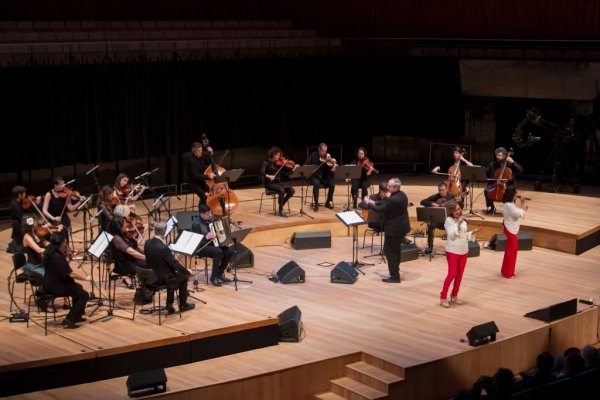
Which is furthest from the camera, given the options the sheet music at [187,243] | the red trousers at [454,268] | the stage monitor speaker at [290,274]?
the stage monitor speaker at [290,274]

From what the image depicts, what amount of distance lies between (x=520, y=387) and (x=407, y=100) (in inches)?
416

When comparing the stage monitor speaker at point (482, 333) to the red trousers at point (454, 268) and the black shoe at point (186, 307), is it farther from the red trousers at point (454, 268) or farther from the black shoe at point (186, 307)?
the black shoe at point (186, 307)

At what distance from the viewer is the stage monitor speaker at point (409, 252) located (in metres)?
12.1

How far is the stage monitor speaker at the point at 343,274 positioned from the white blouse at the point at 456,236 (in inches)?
57.0

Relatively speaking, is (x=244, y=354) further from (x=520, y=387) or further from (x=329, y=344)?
(x=520, y=387)

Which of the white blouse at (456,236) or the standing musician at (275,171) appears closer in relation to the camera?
the white blouse at (456,236)

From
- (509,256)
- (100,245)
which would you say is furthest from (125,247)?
(509,256)

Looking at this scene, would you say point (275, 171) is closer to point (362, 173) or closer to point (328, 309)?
point (362, 173)

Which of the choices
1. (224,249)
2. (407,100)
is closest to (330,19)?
(407,100)

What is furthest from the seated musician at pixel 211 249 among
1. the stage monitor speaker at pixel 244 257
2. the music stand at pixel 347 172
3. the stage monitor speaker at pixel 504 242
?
the stage monitor speaker at pixel 504 242

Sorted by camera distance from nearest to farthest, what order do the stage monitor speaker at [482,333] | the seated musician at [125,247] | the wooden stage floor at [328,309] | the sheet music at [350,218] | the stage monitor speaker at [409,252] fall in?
the wooden stage floor at [328,309]
the stage monitor speaker at [482,333]
the seated musician at [125,247]
the sheet music at [350,218]
the stage monitor speaker at [409,252]

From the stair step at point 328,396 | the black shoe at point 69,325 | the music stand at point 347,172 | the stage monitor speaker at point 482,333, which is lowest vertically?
the stair step at point 328,396

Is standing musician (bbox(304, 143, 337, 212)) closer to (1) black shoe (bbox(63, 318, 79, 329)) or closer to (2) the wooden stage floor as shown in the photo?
(2) the wooden stage floor

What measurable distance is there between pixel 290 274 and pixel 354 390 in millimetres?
2789
